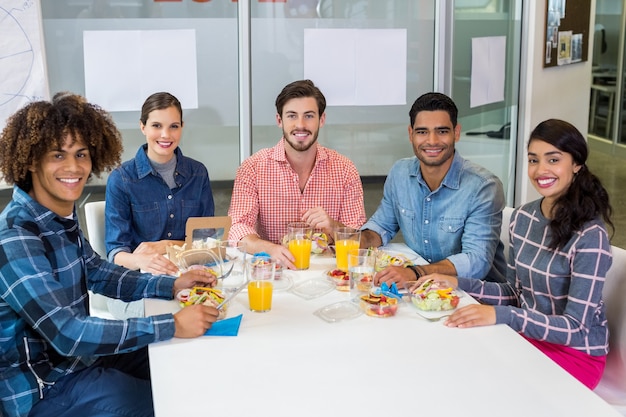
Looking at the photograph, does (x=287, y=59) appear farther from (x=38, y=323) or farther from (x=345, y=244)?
(x=38, y=323)

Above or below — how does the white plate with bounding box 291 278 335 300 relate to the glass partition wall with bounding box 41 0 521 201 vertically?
below

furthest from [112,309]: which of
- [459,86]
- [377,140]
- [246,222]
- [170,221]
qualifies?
[459,86]

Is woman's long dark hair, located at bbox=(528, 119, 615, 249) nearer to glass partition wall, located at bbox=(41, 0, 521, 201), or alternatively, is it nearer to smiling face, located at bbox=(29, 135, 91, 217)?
smiling face, located at bbox=(29, 135, 91, 217)

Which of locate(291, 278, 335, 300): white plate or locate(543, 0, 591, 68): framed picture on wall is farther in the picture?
locate(543, 0, 591, 68): framed picture on wall

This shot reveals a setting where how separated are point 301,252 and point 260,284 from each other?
0.39 m

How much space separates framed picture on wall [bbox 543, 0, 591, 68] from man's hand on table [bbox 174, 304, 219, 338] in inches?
138

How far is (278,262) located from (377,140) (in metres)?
1.99

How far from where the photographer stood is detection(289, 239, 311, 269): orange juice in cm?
245

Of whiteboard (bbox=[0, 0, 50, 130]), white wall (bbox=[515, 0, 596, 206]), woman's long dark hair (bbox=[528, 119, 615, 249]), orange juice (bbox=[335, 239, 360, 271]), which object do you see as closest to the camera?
woman's long dark hair (bbox=[528, 119, 615, 249])

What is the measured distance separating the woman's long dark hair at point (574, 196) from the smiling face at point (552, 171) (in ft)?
0.04

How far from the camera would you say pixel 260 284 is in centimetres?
208

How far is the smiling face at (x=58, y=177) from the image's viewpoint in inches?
76.6

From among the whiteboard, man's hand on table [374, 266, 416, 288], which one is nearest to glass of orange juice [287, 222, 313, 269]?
man's hand on table [374, 266, 416, 288]

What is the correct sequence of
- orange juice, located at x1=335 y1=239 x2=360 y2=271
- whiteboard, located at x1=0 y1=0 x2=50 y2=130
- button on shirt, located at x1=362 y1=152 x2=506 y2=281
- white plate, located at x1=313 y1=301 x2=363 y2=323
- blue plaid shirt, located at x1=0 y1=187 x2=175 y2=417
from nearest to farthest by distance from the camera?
blue plaid shirt, located at x1=0 y1=187 x2=175 y2=417, white plate, located at x1=313 y1=301 x2=363 y2=323, orange juice, located at x1=335 y1=239 x2=360 y2=271, button on shirt, located at x1=362 y1=152 x2=506 y2=281, whiteboard, located at x1=0 y1=0 x2=50 y2=130
